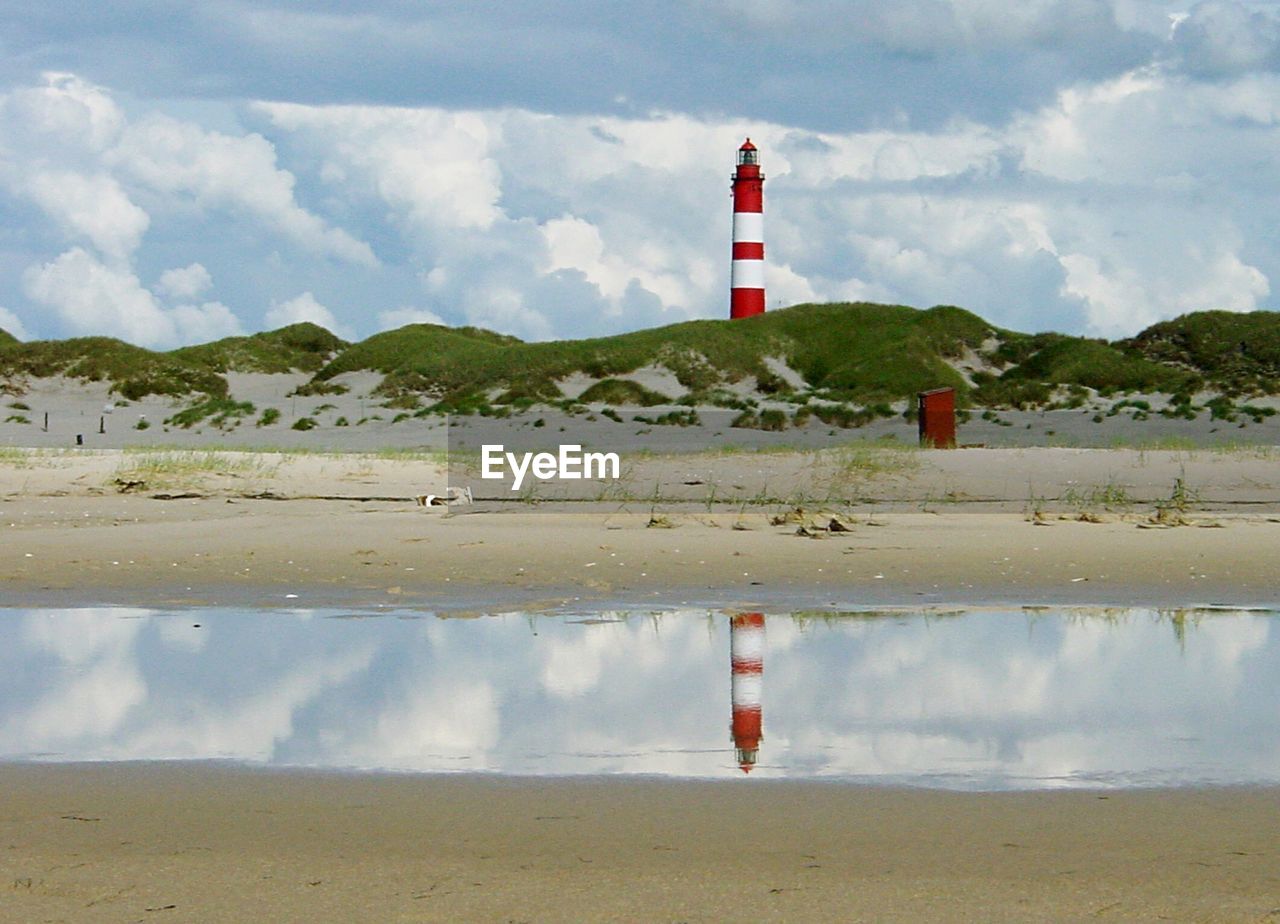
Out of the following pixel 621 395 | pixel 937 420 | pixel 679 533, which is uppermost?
pixel 621 395

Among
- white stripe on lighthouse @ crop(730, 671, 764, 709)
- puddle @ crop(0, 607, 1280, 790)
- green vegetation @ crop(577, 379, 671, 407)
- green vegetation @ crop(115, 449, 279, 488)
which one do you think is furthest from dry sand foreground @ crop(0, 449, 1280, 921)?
green vegetation @ crop(577, 379, 671, 407)

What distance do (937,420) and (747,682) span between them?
16.6 m

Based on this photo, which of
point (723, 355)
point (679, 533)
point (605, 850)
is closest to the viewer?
point (605, 850)

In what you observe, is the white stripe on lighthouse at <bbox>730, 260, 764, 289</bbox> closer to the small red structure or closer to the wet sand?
the small red structure

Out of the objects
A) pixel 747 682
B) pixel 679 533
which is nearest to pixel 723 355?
pixel 679 533

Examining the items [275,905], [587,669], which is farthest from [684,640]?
[275,905]

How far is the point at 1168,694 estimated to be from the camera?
774 cm

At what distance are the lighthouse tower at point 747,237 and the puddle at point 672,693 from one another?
43.1 meters

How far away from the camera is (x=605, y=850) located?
16.5ft

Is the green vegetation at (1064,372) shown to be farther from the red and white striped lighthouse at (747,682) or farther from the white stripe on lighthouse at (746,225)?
the red and white striped lighthouse at (747,682)

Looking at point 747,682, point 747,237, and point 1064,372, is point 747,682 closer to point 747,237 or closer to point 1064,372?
point 1064,372

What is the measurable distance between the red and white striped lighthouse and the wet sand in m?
0.64

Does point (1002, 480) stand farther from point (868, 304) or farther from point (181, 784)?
point (868, 304)

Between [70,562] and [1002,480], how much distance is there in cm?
1124
